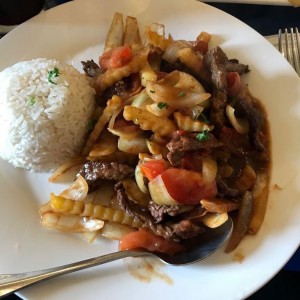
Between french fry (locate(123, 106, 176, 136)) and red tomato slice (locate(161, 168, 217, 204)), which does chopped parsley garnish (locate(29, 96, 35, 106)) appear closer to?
french fry (locate(123, 106, 176, 136))

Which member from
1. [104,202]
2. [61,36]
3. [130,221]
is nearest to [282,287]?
[130,221]

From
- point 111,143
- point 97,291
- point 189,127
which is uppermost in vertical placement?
point 189,127

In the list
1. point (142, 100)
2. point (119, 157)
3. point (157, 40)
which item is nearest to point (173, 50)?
point (157, 40)

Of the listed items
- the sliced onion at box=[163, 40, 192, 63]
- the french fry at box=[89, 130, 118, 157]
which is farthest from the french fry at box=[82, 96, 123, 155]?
the sliced onion at box=[163, 40, 192, 63]

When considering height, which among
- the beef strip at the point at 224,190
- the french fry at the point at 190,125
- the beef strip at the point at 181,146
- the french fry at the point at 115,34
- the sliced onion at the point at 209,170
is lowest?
the beef strip at the point at 224,190

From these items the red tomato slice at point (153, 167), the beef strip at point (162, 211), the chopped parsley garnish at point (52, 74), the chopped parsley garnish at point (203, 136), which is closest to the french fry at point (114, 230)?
the beef strip at point (162, 211)

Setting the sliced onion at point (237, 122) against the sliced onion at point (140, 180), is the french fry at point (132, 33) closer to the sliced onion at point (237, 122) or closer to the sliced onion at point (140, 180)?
the sliced onion at point (237, 122)

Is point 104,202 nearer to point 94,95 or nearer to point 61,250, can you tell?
point 61,250
